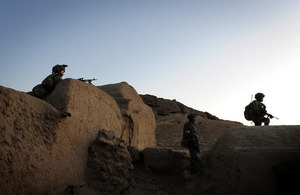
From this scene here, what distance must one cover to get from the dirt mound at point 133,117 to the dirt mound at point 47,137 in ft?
4.18

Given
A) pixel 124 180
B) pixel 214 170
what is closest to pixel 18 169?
pixel 124 180

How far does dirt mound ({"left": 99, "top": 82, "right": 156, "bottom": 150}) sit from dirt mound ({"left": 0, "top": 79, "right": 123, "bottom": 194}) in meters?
1.27

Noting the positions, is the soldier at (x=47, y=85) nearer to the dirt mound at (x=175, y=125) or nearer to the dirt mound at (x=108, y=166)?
the dirt mound at (x=108, y=166)

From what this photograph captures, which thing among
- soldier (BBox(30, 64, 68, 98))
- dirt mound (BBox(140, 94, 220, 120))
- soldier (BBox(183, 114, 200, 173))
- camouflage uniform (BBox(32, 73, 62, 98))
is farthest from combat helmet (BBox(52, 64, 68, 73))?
dirt mound (BBox(140, 94, 220, 120))

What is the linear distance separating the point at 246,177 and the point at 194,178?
1.64 metres

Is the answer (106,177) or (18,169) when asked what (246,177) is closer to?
(106,177)

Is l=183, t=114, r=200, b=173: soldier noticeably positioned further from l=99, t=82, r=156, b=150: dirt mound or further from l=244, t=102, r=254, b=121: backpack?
l=244, t=102, r=254, b=121: backpack

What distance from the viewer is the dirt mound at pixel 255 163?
4102mm

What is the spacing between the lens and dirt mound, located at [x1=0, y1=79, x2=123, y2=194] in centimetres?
396

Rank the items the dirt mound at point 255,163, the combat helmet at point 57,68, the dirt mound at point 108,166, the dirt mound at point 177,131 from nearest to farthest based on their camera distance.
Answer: the dirt mound at point 255,163 → the dirt mound at point 108,166 → the combat helmet at point 57,68 → the dirt mound at point 177,131

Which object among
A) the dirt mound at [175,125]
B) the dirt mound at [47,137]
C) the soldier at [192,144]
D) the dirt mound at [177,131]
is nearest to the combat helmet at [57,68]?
the dirt mound at [47,137]

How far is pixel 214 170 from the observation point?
16.8 feet

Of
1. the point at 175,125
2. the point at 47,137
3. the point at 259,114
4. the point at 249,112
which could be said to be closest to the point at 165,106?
the point at 175,125

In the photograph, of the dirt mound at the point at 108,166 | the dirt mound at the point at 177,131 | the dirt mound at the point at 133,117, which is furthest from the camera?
the dirt mound at the point at 177,131
